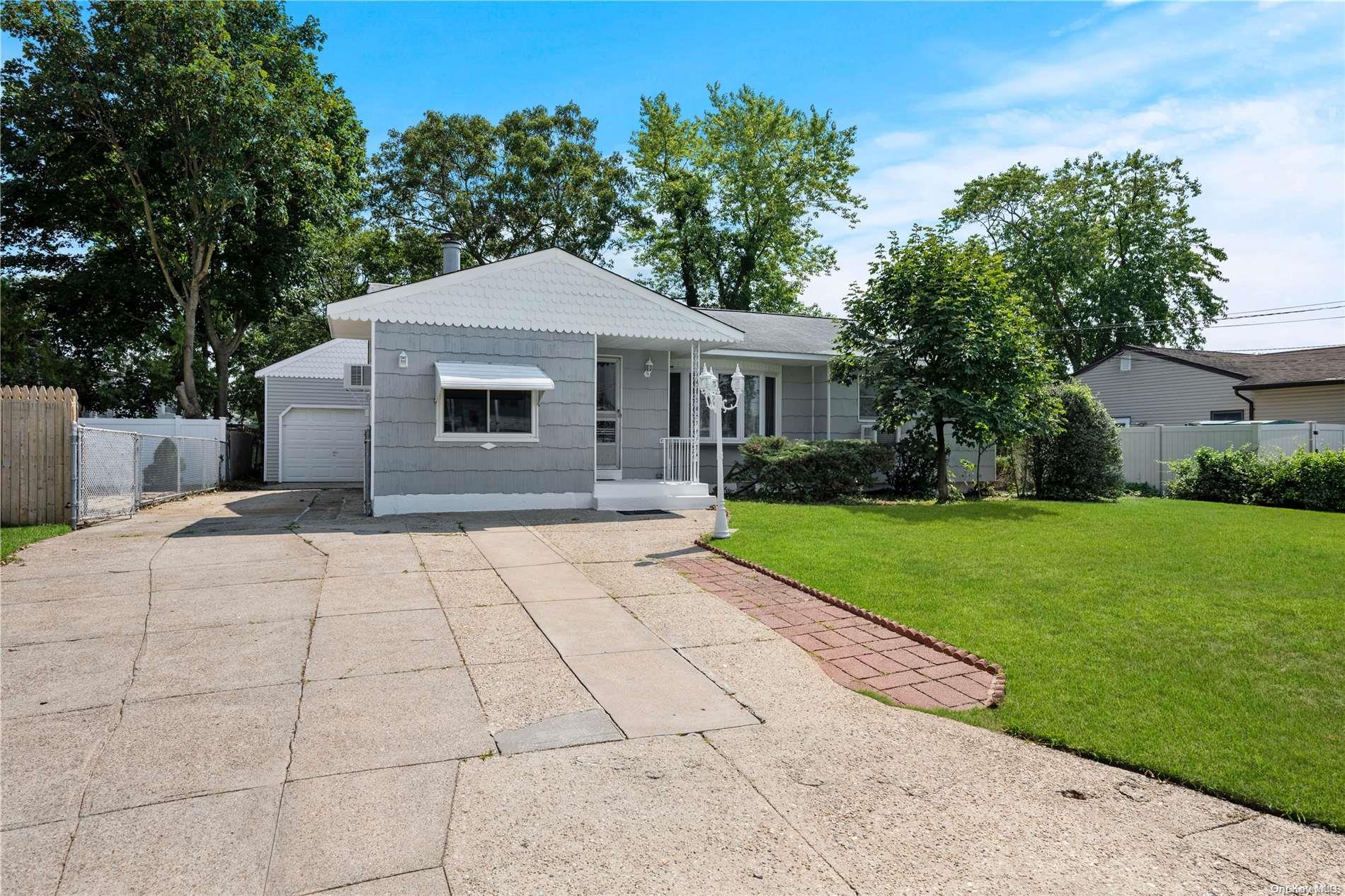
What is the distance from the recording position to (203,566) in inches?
294

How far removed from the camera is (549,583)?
276 inches

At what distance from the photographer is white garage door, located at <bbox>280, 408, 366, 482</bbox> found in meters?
21.0

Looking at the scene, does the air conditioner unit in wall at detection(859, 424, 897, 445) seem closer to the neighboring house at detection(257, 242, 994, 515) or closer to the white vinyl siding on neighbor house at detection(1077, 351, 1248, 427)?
the neighboring house at detection(257, 242, 994, 515)

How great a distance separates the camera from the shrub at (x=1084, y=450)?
1469 cm

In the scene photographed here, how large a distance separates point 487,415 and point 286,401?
12.5m

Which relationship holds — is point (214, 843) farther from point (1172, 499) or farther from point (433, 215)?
point (433, 215)

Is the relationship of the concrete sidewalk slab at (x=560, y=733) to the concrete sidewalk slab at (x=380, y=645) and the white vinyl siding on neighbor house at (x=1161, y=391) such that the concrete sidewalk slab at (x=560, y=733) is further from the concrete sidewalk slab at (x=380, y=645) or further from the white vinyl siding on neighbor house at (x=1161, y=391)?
the white vinyl siding on neighbor house at (x=1161, y=391)

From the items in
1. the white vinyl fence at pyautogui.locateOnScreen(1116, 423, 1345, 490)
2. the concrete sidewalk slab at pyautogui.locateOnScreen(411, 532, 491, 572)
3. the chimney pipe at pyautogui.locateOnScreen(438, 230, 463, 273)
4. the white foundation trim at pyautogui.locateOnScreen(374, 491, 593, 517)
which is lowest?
the concrete sidewalk slab at pyautogui.locateOnScreen(411, 532, 491, 572)

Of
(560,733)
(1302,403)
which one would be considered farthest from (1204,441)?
(560,733)

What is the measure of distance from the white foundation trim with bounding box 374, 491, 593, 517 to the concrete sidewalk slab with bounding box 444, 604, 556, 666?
5564 mm

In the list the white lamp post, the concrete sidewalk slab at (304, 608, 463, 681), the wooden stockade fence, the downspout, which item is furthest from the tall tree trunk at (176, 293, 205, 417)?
the downspout

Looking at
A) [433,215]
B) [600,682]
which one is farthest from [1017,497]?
[433,215]

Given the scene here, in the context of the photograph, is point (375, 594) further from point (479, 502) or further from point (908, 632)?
point (479, 502)

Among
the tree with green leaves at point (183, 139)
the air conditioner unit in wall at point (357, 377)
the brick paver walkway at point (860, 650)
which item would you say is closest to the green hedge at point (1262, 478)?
the brick paver walkway at point (860, 650)
